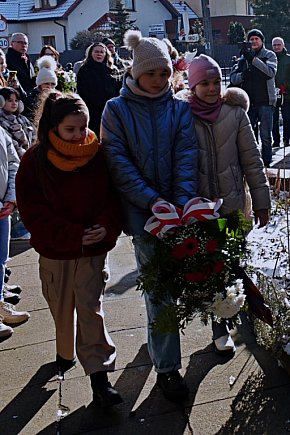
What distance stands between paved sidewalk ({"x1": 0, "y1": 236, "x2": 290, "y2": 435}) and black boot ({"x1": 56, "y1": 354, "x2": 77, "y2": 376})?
0.14ft

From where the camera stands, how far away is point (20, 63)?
920 centimetres

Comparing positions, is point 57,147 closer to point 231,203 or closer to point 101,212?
point 101,212

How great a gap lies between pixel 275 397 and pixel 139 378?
2.61 ft

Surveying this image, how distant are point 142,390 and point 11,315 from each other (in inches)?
56.2

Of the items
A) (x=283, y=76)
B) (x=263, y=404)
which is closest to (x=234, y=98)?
(x=263, y=404)

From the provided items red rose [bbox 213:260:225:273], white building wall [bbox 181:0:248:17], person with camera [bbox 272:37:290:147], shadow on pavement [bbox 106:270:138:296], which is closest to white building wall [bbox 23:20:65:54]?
white building wall [bbox 181:0:248:17]

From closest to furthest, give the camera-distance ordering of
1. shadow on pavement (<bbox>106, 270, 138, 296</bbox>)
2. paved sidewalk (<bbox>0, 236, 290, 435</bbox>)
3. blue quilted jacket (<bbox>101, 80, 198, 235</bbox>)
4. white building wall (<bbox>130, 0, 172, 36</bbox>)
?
paved sidewalk (<bbox>0, 236, 290, 435</bbox>) → blue quilted jacket (<bbox>101, 80, 198, 235</bbox>) → shadow on pavement (<bbox>106, 270, 138, 296</bbox>) → white building wall (<bbox>130, 0, 172, 36</bbox>)

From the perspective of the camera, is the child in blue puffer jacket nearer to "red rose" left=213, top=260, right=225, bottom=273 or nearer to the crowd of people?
the crowd of people

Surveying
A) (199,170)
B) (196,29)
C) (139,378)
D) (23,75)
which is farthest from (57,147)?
(196,29)

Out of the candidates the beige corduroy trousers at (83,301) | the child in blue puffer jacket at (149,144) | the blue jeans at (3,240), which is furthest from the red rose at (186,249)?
the blue jeans at (3,240)

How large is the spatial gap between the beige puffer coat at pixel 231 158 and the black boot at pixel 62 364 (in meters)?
1.28

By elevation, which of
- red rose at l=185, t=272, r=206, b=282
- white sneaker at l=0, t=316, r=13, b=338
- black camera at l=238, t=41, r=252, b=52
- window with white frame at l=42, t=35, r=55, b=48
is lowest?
white sneaker at l=0, t=316, r=13, b=338

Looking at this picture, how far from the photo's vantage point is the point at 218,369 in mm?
3750

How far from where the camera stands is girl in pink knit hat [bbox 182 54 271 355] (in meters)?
3.54
